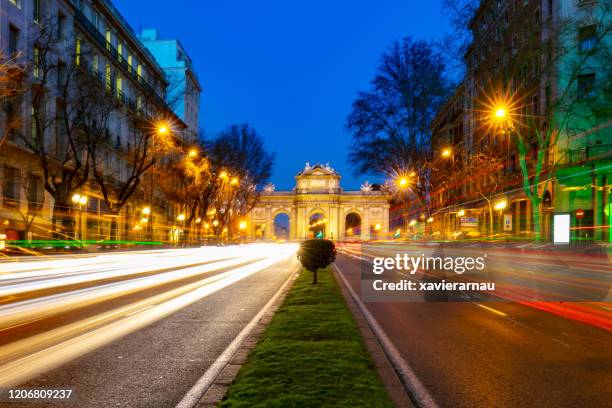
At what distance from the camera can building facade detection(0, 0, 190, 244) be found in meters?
27.0

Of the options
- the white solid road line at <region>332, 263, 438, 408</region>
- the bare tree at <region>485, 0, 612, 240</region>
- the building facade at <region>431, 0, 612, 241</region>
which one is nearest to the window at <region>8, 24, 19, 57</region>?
the building facade at <region>431, 0, 612, 241</region>

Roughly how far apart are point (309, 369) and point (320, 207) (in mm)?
114691

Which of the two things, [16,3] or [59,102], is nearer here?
[16,3]

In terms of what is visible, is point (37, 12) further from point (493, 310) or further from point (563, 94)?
point (493, 310)

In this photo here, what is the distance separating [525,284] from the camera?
48.9ft

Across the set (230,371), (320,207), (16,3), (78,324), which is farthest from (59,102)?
(320,207)

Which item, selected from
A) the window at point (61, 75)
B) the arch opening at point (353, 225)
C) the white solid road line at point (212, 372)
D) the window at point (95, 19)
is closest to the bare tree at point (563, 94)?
the white solid road line at point (212, 372)

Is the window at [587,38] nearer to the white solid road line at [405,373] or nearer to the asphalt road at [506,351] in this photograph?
the asphalt road at [506,351]

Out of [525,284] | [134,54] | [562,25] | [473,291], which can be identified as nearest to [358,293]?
[473,291]

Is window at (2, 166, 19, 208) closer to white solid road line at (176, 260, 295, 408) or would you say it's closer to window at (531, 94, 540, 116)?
white solid road line at (176, 260, 295, 408)

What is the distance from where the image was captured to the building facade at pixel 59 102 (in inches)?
1065

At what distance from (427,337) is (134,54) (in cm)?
4670

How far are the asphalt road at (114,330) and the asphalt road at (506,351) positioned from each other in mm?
2566

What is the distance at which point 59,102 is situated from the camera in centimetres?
3167
